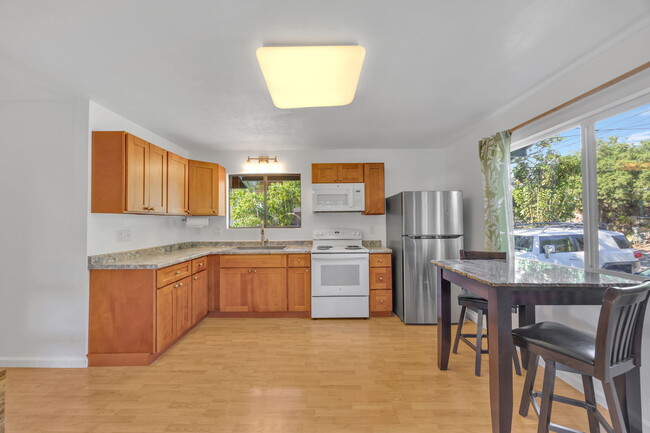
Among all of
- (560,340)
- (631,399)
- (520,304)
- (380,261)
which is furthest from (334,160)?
(631,399)

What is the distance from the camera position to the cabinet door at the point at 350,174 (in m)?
4.06

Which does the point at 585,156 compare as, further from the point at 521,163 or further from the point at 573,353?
the point at 573,353

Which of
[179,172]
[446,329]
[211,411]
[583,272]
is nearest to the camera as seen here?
[583,272]

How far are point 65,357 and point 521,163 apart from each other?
445 centimetres

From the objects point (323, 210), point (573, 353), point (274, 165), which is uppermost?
point (274, 165)

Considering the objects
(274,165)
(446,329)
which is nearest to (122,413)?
(446,329)

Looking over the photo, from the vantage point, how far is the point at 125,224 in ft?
9.73

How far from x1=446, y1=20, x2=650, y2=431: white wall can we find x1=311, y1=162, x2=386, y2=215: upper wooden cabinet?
1.04 metres

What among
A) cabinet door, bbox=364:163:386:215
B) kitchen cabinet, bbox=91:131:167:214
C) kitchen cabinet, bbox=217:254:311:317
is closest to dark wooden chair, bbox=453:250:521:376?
cabinet door, bbox=364:163:386:215

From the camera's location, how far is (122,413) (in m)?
1.88

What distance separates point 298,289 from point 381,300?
105 centimetres

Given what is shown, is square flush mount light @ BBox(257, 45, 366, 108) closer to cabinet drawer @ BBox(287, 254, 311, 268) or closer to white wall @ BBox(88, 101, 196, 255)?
white wall @ BBox(88, 101, 196, 255)

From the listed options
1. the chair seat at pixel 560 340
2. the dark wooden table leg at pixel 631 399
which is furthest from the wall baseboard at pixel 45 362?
the dark wooden table leg at pixel 631 399

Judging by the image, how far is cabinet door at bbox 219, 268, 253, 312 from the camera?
3676mm
